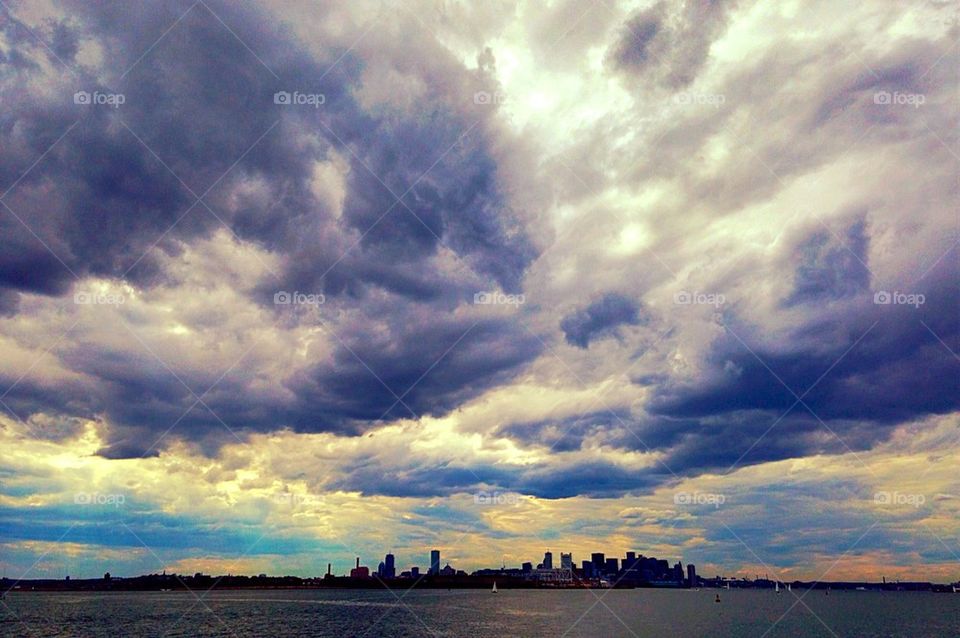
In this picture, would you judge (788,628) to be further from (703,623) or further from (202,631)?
(202,631)

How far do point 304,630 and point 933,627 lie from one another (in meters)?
166

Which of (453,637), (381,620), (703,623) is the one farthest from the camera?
(703,623)

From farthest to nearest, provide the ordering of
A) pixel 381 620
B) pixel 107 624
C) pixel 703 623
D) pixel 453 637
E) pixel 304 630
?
pixel 703 623, pixel 381 620, pixel 107 624, pixel 304 630, pixel 453 637

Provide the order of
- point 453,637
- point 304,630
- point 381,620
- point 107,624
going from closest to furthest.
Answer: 1. point 453,637
2. point 304,630
3. point 107,624
4. point 381,620

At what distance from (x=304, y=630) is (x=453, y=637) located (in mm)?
35606

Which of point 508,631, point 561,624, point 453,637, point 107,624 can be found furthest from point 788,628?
point 107,624

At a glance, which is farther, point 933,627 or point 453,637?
point 933,627

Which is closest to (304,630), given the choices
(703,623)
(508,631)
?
(508,631)

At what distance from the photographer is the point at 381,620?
7106 inches

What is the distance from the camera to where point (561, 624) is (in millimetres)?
175750

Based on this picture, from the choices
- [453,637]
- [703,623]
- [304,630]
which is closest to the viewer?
[453,637]

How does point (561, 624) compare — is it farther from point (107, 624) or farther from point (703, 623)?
point (107, 624)

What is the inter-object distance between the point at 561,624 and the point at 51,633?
116475mm

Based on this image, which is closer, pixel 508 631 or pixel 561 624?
pixel 508 631
